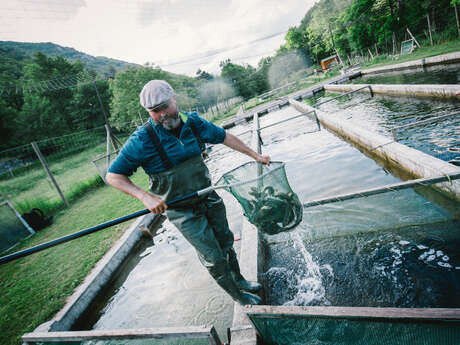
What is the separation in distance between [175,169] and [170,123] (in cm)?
43

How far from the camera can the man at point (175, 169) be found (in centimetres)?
213

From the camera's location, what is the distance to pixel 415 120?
674cm

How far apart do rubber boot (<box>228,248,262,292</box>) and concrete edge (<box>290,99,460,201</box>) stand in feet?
8.31

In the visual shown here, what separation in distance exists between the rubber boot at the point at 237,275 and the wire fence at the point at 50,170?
989 cm

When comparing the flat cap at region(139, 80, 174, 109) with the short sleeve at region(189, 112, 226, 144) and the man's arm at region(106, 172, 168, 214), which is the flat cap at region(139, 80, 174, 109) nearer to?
the short sleeve at region(189, 112, 226, 144)

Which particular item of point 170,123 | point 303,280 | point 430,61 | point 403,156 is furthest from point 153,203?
point 430,61

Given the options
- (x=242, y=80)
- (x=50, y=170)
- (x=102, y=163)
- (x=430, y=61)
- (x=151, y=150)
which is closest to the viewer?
(x=151, y=150)

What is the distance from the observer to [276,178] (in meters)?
2.40

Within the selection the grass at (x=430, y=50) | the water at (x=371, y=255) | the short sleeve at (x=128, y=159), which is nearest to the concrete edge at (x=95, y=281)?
the short sleeve at (x=128, y=159)

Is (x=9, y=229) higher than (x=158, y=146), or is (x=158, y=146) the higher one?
(x=158, y=146)

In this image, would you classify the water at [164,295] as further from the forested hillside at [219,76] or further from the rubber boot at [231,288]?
the forested hillside at [219,76]

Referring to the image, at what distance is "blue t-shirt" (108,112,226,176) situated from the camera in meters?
2.14

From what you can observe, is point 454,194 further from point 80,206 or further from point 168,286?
point 80,206

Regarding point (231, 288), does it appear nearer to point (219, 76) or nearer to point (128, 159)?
point (128, 159)
